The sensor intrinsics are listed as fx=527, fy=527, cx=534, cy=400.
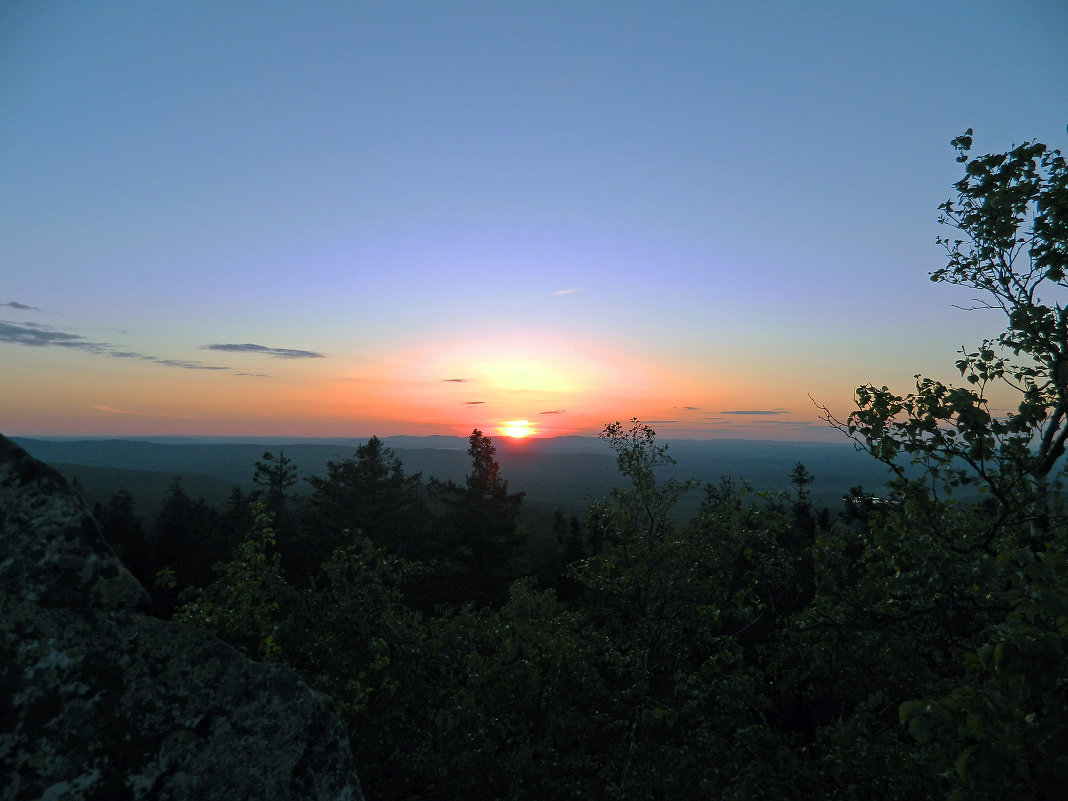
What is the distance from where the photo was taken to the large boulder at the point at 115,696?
3539 mm

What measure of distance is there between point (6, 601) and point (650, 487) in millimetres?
13015

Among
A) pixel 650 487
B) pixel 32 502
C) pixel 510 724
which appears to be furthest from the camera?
pixel 650 487

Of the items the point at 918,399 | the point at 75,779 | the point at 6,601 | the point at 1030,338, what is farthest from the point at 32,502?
the point at 1030,338

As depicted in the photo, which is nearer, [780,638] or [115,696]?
[115,696]

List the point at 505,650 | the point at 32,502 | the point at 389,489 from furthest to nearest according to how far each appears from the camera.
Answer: the point at 389,489
the point at 505,650
the point at 32,502

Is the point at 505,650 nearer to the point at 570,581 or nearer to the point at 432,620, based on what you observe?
the point at 432,620

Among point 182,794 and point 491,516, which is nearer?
point 182,794

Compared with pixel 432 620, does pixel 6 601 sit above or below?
above

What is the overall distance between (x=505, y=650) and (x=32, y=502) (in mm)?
10760

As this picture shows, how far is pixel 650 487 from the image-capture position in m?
14.7

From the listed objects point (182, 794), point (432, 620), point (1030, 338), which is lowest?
point (432, 620)

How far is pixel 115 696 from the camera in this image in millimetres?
3789

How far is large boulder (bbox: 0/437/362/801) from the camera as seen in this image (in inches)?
139

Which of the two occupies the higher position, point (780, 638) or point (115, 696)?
point (115, 696)
